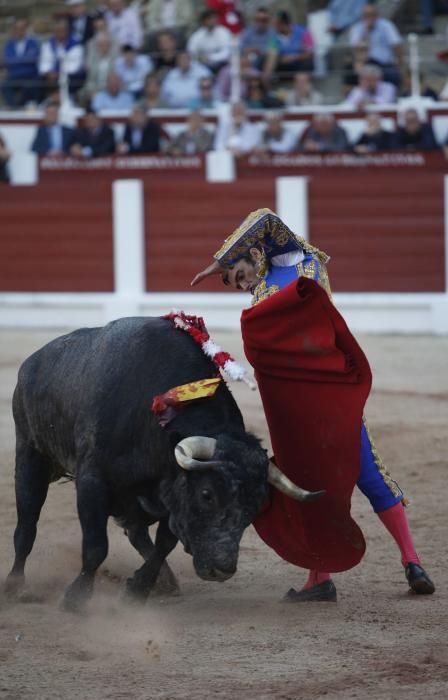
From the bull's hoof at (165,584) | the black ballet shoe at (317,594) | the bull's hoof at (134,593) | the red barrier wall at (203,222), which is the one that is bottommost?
the red barrier wall at (203,222)

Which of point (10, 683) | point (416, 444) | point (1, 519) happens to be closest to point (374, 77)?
point (416, 444)

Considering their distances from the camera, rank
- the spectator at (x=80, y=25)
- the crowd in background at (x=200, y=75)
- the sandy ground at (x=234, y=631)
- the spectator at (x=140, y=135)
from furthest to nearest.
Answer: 1. the spectator at (x=80, y=25)
2. the spectator at (x=140, y=135)
3. the crowd in background at (x=200, y=75)
4. the sandy ground at (x=234, y=631)

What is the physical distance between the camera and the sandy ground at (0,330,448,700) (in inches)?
116

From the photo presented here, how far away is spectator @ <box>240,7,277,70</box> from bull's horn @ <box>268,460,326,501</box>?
8.37 metres

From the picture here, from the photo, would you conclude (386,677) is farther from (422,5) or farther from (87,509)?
(422,5)

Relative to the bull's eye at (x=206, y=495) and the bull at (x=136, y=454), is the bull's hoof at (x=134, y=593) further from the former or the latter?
the bull's eye at (x=206, y=495)

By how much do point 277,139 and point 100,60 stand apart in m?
2.22

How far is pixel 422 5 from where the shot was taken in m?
11.9

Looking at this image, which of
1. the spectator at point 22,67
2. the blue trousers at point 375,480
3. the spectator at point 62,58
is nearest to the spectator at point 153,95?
the spectator at point 62,58

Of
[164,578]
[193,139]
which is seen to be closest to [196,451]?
[164,578]

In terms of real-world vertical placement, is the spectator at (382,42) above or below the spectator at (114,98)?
above

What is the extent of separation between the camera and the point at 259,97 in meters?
11.1

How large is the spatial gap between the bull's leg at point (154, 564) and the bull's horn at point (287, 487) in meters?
0.41

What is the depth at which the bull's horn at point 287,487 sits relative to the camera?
3309mm
